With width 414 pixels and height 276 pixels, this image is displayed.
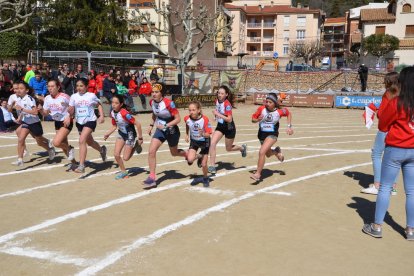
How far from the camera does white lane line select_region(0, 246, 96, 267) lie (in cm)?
441

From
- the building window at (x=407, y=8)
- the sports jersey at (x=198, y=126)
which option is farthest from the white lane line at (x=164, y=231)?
the building window at (x=407, y=8)

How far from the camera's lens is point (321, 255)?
15.3 ft

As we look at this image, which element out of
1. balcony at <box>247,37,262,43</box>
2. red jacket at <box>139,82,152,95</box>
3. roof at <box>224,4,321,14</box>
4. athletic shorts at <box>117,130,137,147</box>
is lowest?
athletic shorts at <box>117,130,137,147</box>

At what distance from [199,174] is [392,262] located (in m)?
4.70

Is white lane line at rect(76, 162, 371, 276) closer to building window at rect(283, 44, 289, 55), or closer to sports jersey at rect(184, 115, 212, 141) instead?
sports jersey at rect(184, 115, 212, 141)

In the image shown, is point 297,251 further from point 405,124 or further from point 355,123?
point 355,123

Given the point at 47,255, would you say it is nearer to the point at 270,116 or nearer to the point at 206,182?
the point at 206,182

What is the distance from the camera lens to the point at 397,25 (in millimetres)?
58562

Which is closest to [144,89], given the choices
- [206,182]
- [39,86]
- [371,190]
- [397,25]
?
[39,86]

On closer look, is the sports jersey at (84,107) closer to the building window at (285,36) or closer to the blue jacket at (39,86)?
the blue jacket at (39,86)

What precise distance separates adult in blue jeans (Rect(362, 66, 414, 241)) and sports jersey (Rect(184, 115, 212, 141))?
3.08 m

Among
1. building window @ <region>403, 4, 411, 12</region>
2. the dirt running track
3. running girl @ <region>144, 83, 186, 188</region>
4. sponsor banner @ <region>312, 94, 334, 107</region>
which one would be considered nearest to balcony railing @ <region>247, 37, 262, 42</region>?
building window @ <region>403, 4, 411, 12</region>

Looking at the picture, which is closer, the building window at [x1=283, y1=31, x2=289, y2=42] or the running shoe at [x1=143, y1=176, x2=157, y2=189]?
the running shoe at [x1=143, y1=176, x2=157, y2=189]

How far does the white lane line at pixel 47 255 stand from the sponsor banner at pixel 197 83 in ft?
76.3
